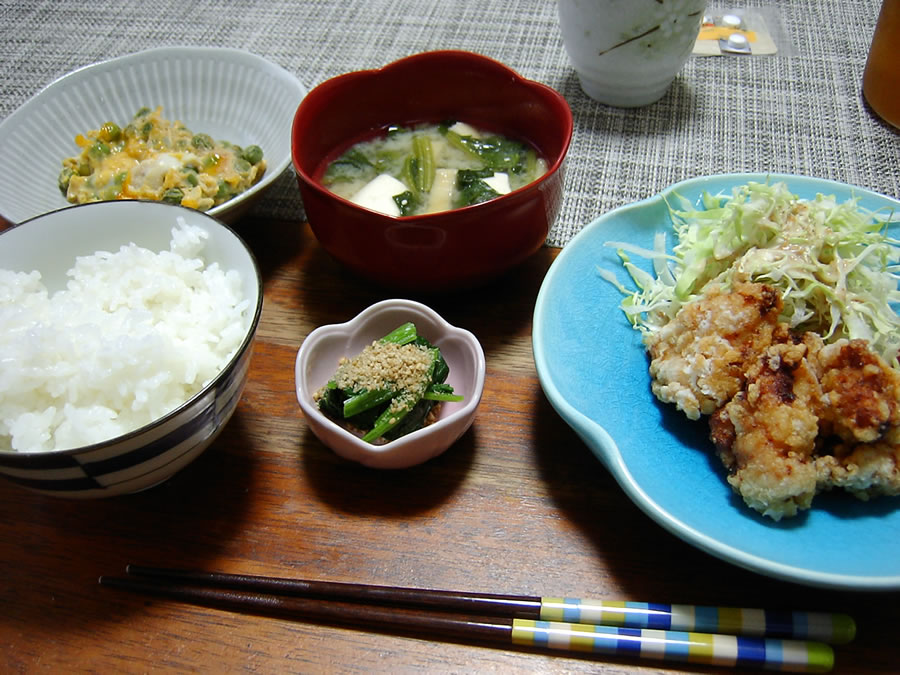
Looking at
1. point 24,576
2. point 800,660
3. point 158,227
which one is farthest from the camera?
point 158,227

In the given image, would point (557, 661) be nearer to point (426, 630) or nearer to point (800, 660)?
point (426, 630)

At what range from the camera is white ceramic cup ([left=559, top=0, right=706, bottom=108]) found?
202 cm

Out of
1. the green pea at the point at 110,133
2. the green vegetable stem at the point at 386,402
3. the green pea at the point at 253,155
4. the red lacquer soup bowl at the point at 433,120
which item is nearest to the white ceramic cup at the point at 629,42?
the red lacquer soup bowl at the point at 433,120

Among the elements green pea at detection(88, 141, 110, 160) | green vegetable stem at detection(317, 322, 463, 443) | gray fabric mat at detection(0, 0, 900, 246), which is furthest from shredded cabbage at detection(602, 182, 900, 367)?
green pea at detection(88, 141, 110, 160)

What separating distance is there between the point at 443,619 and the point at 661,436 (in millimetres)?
548

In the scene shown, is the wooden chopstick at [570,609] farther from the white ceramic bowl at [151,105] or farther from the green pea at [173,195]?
the white ceramic bowl at [151,105]

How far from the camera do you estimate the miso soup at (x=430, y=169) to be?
1769mm

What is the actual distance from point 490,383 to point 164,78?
5.25 ft

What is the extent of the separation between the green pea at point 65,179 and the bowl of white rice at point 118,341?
1.65ft

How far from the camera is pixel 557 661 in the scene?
1.15 meters


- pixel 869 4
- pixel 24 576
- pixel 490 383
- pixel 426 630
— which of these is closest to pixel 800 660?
pixel 426 630

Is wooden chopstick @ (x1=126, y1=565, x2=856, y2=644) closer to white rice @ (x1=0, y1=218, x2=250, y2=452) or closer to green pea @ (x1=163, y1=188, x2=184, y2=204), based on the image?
white rice @ (x1=0, y1=218, x2=250, y2=452)

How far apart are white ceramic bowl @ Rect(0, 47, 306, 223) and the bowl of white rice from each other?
509 mm

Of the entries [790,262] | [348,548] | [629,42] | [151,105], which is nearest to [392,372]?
[348,548]
